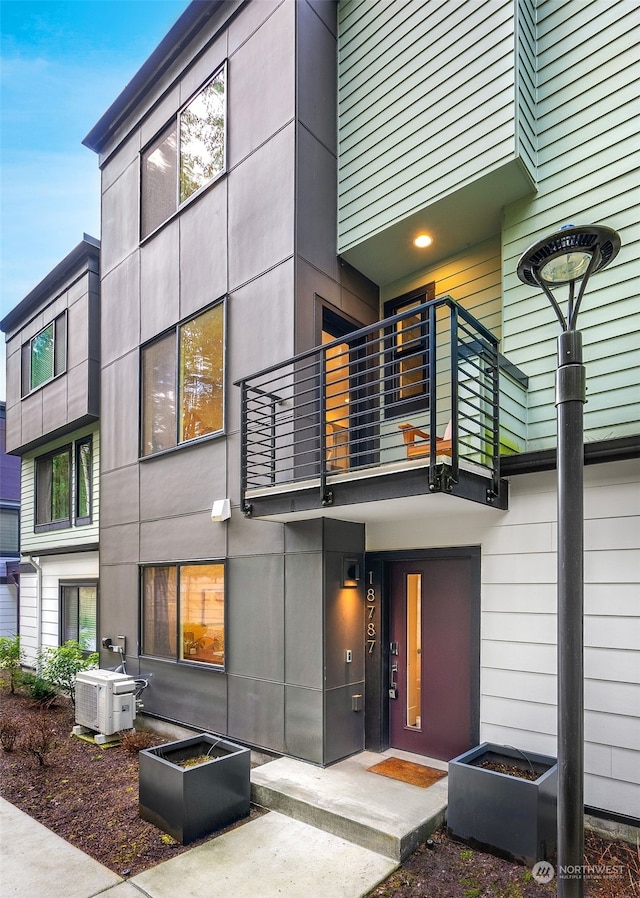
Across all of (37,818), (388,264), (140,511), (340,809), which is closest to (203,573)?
(140,511)

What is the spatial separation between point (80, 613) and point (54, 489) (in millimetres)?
2584

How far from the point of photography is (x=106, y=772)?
5.76m

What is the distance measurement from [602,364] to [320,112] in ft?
13.6

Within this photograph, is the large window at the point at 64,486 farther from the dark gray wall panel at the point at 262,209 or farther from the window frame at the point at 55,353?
the dark gray wall panel at the point at 262,209

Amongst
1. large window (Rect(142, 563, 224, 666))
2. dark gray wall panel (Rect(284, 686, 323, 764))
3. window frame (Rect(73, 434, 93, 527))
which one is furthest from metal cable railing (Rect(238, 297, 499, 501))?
window frame (Rect(73, 434, 93, 527))

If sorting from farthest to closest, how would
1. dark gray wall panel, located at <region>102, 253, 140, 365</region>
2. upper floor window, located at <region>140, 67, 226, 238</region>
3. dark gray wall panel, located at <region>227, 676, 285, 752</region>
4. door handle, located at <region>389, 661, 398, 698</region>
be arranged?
dark gray wall panel, located at <region>102, 253, 140, 365</region> < upper floor window, located at <region>140, 67, 226, 238</region> < door handle, located at <region>389, 661, 398, 698</region> < dark gray wall panel, located at <region>227, 676, 285, 752</region>

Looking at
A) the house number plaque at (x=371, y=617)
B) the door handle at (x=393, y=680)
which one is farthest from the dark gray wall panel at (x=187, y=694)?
the door handle at (x=393, y=680)

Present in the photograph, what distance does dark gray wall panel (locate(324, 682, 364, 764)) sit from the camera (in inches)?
205

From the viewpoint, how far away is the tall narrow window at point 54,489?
10.7 metres

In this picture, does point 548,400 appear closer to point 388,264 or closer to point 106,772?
point 388,264

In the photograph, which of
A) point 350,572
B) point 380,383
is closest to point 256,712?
point 350,572

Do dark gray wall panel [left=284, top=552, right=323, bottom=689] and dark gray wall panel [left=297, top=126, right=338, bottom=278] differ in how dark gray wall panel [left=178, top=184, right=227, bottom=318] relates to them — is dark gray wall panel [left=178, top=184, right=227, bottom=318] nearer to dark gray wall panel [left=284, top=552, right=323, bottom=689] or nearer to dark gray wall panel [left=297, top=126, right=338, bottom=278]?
dark gray wall panel [left=297, top=126, right=338, bottom=278]

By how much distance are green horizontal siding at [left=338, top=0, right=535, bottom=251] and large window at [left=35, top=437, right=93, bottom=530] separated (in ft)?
20.8

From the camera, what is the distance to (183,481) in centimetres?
708
